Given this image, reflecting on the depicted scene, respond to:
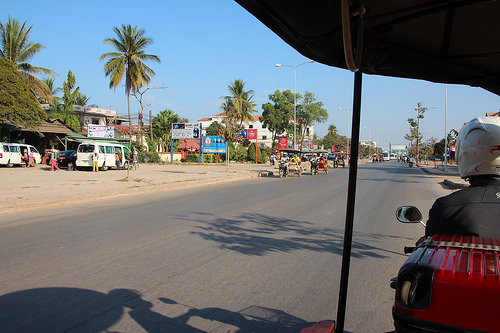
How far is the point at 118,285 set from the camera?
3.90 meters

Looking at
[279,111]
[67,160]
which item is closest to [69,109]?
[67,160]

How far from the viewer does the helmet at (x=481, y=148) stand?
6.22 feet

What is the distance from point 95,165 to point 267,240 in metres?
20.6

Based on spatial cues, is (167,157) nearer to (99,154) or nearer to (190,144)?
(190,144)

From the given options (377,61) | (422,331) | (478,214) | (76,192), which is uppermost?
(377,61)

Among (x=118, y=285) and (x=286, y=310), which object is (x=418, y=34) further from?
(x=118, y=285)

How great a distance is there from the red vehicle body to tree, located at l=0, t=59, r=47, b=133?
2915 centimetres

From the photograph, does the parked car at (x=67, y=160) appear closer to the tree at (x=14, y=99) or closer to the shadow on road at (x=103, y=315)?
the tree at (x=14, y=99)

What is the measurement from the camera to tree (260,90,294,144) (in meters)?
63.8

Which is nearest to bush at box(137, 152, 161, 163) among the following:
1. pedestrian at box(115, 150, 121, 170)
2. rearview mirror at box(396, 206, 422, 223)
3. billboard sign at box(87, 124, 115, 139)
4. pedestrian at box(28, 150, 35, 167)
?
billboard sign at box(87, 124, 115, 139)

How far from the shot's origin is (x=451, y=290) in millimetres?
1317

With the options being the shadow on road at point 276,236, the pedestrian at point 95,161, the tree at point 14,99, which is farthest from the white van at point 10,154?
the shadow on road at point 276,236

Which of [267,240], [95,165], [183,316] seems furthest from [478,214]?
[95,165]

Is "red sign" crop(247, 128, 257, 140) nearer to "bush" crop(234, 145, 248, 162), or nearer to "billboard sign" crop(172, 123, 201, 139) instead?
"bush" crop(234, 145, 248, 162)
